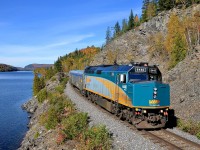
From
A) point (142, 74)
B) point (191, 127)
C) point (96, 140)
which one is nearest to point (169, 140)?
point (191, 127)

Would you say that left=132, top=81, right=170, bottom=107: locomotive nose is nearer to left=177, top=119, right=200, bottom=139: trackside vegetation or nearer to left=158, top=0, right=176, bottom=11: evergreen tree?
left=177, top=119, right=200, bottom=139: trackside vegetation

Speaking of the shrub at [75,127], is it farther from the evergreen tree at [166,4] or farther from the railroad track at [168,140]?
the evergreen tree at [166,4]

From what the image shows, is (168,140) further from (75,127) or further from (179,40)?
(179,40)

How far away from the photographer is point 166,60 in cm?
6216

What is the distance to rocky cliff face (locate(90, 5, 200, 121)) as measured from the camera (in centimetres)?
2268

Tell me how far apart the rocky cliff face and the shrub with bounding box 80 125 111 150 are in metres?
7.95

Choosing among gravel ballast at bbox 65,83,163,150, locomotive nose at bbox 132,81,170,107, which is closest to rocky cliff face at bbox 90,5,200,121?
locomotive nose at bbox 132,81,170,107

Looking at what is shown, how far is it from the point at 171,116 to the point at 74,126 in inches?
326

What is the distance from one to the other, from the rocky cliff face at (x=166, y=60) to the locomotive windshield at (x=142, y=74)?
443 cm

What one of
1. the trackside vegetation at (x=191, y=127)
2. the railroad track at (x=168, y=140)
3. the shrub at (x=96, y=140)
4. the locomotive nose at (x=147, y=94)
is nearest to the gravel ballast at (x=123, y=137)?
the railroad track at (x=168, y=140)

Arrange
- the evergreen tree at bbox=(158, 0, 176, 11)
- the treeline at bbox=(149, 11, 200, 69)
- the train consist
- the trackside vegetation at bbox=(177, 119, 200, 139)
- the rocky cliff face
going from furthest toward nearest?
the evergreen tree at bbox=(158, 0, 176, 11), the treeline at bbox=(149, 11, 200, 69), the rocky cliff face, the train consist, the trackside vegetation at bbox=(177, 119, 200, 139)

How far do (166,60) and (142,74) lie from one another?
1796 inches

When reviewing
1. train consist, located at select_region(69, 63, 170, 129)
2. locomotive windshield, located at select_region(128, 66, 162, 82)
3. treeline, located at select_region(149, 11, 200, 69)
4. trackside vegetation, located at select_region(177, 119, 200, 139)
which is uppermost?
treeline, located at select_region(149, 11, 200, 69)

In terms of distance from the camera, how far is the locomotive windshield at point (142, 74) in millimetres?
18344
